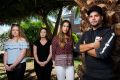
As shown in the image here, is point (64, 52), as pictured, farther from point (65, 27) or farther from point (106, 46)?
point (106, 46)

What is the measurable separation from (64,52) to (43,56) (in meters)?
0.84

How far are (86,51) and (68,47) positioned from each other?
10.8 feet

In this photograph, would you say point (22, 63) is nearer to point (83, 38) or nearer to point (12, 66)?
point (12, 66)

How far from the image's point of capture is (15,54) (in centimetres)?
884

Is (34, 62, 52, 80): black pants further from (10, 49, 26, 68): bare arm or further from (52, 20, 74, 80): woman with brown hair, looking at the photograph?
(10, 49, 26, 68): bare arm

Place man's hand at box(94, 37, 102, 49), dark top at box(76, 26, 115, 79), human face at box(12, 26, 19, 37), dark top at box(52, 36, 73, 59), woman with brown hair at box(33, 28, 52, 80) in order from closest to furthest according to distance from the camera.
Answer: dark top at box(76, 26, 115, 79)
man's hand at box(94, 37, 102, 49)
human face at box(12, 26, 19, 37)
dark top at box(52, 36, 73, 59)
woman with brown hair at box(33, 28, 52, 80)

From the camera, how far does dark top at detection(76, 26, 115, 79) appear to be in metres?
5.35

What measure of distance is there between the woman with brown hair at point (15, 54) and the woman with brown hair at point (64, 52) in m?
0.72

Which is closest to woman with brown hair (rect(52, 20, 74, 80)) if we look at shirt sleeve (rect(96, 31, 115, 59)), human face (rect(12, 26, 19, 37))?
human face (rect(12, 26, 19, 37))

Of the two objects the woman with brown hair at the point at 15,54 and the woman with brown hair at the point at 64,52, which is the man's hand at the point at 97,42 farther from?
the woman with brown hair at the point at 15,54

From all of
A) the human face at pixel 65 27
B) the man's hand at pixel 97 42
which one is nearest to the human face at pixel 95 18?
the man's hand at pixel 97 42

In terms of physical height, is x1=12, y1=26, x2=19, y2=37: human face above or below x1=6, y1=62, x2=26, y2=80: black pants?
above

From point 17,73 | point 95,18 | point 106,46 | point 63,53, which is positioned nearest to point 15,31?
point 17,73

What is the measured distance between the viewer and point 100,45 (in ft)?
18.0
